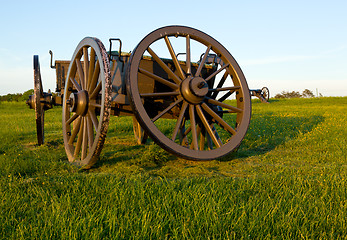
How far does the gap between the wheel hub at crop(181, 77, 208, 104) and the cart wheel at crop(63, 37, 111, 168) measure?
981 millimetres

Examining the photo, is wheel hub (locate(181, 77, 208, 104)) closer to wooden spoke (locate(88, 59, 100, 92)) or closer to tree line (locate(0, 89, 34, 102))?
wooden spoke (locate(88, 59, 100, 92))

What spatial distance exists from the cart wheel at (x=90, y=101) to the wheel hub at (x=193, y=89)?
3.22ft

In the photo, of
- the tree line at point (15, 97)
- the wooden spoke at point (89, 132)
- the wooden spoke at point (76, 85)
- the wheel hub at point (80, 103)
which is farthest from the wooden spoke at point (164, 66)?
the tree line at point (15, 97)

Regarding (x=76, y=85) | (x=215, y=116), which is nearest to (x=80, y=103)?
(x=76, y=85)

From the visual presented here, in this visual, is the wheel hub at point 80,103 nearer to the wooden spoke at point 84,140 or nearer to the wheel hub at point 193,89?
the wooden spoke at point 84,140

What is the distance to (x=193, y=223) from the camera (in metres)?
2.06

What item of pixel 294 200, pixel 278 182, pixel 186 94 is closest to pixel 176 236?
pixel 294 200

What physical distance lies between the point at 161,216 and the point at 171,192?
60cm

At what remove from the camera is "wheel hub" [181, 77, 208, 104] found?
3711 mm

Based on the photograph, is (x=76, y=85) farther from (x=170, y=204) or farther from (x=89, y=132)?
(x=170, y=204)

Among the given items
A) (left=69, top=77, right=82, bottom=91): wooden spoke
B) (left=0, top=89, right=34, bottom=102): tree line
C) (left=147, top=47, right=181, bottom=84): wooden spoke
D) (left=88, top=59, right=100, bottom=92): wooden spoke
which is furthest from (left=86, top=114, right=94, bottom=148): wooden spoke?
(left=0, top=89, right=34, bottom=102): tree line

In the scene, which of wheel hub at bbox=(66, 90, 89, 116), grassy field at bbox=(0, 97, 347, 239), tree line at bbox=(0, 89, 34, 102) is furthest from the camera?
tree line at bbox=(0, 89, 34, 102)

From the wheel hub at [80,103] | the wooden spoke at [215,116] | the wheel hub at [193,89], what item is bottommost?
the wooden spoke at [215,116]

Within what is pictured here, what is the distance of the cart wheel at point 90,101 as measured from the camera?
3.45 metres
